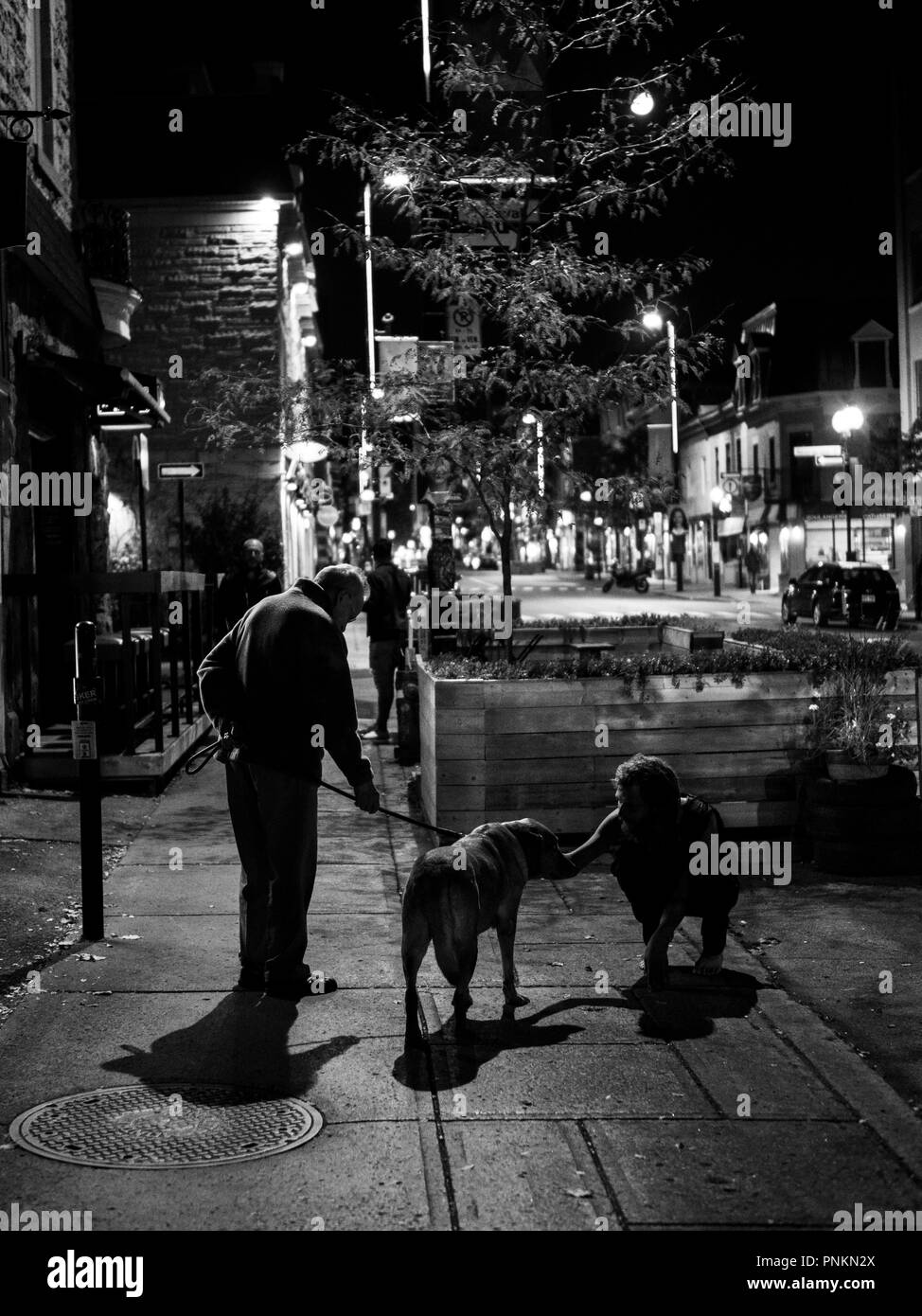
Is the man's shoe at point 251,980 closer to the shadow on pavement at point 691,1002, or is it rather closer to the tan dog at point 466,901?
the tan dog at point 466,901

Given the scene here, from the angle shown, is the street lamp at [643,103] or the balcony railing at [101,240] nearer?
the street lamp at [643,103]

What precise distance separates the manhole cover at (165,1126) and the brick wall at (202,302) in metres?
26.8

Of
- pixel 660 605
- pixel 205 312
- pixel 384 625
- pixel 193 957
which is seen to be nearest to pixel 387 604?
pixel 384 625

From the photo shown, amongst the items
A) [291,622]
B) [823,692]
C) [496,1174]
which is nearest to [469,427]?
[823,692]

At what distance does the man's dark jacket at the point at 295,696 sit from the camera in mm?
6273

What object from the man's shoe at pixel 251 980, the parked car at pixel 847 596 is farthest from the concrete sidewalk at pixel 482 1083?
the parked car at pixel 847 596

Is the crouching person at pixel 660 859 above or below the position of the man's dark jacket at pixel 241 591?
below

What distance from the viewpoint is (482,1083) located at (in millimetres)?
5242

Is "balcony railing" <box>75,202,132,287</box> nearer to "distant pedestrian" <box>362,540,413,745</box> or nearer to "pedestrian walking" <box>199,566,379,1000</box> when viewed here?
"distant pedestrian" <box>362,540,413,745</box>

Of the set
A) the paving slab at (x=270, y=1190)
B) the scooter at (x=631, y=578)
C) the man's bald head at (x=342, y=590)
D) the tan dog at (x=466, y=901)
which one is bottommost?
the paving slab at (x=270, y=1190)

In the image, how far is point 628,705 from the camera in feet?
29.9

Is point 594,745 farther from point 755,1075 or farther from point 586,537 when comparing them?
point 586,537
